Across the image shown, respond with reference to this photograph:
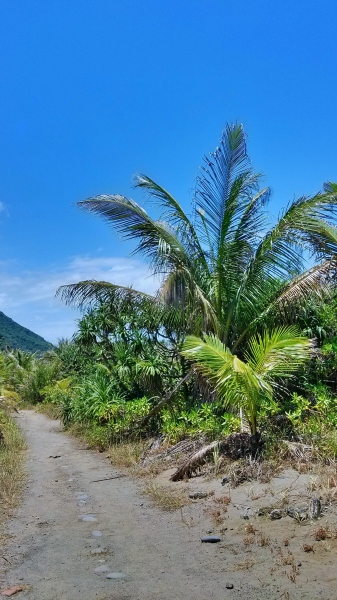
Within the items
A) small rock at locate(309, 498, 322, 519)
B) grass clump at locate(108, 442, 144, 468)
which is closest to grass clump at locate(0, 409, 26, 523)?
grass clump at locate(108, 442, 144, 468)

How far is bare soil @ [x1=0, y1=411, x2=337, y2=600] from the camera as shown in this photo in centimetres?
416

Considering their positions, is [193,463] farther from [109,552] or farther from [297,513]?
[109,552]

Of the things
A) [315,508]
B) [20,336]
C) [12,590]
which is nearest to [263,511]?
[315,508]

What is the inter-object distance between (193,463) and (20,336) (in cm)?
9900

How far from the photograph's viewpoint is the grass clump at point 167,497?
22.4 feet

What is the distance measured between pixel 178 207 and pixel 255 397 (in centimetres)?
479

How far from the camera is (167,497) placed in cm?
717

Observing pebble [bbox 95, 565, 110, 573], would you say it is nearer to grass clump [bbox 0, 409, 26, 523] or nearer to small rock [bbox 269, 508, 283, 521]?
small rock [bbox 269, 508, 283, 521]

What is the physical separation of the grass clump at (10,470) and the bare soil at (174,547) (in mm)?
261

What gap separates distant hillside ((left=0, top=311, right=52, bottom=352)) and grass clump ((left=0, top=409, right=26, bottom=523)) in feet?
266

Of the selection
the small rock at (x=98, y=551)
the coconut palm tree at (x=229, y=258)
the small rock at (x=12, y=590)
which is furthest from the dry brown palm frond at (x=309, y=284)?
the small rock at (x=12, y=590)

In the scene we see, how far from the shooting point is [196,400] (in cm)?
1116

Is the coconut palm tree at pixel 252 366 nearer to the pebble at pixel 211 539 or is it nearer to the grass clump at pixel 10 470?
the pebble at pixel 211 539

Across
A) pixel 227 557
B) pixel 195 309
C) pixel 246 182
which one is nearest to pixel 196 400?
pixel 195 309
